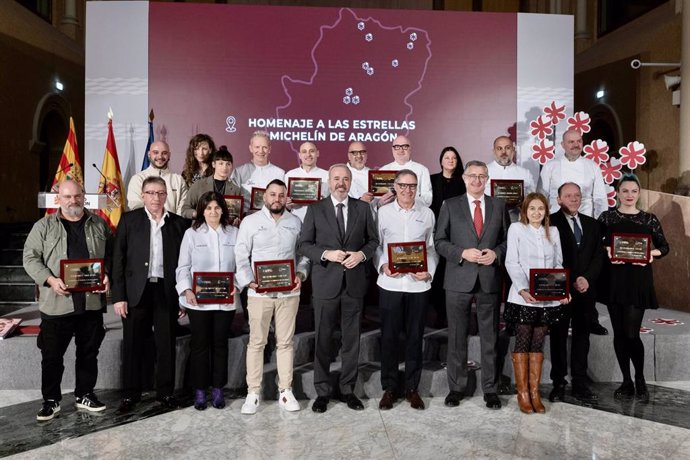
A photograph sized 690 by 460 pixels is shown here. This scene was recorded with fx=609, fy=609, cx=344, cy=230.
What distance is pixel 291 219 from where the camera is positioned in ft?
14.0

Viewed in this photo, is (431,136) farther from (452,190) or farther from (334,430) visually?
(334,430)

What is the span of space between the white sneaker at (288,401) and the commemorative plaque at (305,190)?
57.9 inches

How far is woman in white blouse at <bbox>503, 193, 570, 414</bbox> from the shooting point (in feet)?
13.6

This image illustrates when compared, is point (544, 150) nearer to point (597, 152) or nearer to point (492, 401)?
point (597, 152)

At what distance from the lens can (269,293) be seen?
13.7 feet

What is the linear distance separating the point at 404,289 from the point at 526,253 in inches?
34.0

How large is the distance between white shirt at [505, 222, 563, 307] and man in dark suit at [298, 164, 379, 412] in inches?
37.1

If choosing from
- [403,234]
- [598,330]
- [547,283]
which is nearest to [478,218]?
[403,234]

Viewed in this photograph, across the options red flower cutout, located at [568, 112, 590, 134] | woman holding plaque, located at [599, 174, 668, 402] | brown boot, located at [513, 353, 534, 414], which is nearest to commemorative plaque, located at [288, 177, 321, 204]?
brown boot, located at [513, 353, 534, 414]

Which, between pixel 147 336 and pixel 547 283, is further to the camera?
pixel 147 336

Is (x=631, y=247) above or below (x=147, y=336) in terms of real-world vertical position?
above

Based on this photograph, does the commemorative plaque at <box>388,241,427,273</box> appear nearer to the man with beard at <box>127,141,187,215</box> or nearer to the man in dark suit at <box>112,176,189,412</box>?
the man in dark suit at <box>112,176,189,412</box>

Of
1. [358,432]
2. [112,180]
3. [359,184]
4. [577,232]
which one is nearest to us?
[358,432]

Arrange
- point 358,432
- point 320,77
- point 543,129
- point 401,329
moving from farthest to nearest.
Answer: point 320,77 → point 543,129 → point 401,329 → point 358,432
